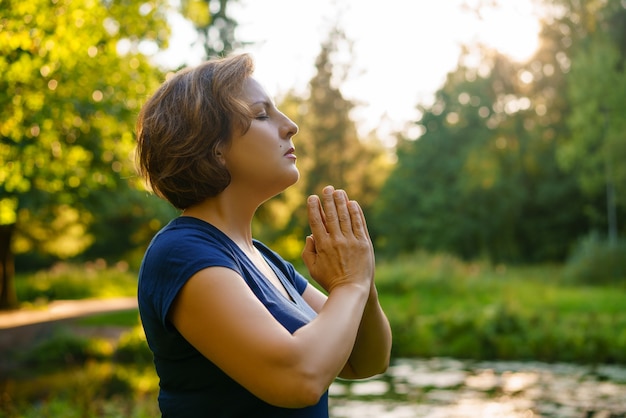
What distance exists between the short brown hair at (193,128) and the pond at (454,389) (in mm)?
6886

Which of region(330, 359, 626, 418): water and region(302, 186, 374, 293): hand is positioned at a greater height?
region(302, 186, 374, 293): hand

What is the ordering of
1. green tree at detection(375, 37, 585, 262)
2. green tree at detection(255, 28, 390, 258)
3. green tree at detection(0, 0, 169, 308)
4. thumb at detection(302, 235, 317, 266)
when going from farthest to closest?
green tree at detection(255, 28, 390, 258) → green tree at detection(375, 37, 585, 262) → green tree at detection(0, 0, 169, 308) → thumb at detection(302, 235, 317, 266)

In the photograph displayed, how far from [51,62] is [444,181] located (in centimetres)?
3521

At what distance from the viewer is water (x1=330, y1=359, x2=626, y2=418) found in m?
9.77

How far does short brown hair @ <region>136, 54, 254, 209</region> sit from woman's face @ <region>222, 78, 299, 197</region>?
25 millimetres

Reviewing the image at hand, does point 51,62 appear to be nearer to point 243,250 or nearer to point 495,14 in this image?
point 495,14

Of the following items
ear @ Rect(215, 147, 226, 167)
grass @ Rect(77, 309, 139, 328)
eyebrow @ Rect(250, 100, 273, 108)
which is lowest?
grass @ Rect(77, 309, 139, 328)

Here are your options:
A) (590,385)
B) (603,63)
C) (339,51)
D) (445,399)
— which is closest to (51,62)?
(445,399)

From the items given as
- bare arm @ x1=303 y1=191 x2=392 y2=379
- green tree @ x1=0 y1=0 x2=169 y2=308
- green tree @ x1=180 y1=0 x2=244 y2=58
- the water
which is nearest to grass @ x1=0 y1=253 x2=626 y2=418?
the water

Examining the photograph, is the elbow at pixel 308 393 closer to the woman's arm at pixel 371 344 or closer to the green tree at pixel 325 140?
the woman's arm at pixel 371 344

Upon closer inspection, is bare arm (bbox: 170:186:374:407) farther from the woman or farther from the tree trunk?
the tree trunk

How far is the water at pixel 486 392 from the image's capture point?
9.77 m

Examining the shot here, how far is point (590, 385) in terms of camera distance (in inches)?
429

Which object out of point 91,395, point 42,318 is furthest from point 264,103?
point 42,318
